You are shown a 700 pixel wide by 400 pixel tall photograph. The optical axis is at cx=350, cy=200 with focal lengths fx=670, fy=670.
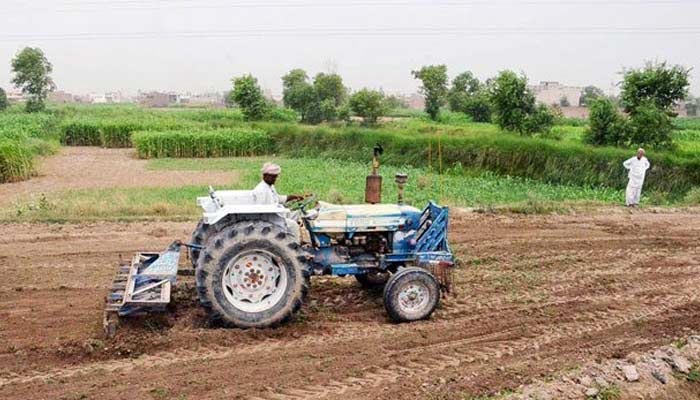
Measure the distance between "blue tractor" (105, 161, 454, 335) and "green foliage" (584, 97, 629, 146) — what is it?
57.3 ft

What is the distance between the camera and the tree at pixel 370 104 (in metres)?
37.5

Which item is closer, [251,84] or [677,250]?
[677,250]

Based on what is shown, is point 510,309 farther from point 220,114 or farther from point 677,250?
point 220,114

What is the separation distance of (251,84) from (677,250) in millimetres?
33967

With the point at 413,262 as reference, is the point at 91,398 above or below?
below

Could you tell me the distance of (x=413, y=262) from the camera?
6988 millimetres

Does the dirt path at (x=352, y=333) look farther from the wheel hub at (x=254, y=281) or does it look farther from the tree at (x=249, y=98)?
the tree at (x=249, y=98)

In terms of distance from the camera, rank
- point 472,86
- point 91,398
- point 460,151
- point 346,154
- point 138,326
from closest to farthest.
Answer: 1. point 91,398
2. point 138,326
3. point 460,151
4. point 346,154
5. point 472,86

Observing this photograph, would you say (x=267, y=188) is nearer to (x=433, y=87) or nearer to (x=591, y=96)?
(x=591, y=96)

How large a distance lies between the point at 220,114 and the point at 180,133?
14.8 meters

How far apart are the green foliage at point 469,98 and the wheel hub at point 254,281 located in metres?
37.3

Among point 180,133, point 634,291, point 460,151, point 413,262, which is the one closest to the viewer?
point 413,262

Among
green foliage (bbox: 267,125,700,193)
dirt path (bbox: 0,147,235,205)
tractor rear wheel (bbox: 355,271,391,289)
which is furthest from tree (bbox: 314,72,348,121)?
tractor rear wheel (bbox: 355,271,391,289)

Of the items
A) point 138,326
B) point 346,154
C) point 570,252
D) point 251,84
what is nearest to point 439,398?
point 138,326
